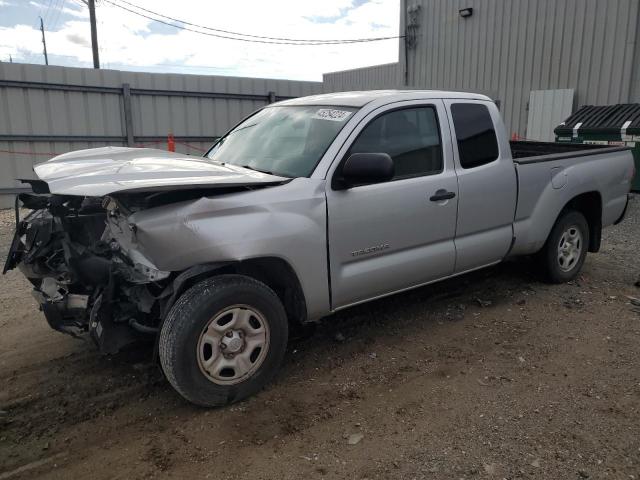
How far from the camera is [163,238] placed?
2861mm

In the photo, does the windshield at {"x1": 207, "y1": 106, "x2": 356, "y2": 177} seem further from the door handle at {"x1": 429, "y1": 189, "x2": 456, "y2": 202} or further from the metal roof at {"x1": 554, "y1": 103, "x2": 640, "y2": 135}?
the metal roof at {"x1": 554, "y1": 103, "x2": 640, "y2": 135}

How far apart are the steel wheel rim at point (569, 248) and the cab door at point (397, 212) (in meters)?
1.74

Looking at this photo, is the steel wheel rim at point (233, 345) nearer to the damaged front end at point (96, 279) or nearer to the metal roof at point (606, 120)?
the damaged front end at point (96, 279)

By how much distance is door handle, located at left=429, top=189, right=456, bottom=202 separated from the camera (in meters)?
3.97

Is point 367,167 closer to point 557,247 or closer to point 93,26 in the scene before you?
point 557,247

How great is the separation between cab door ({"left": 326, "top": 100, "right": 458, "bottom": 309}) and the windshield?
0.21 meters

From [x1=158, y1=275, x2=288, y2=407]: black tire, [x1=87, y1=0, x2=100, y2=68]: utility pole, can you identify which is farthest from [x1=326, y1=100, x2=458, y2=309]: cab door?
[x1=87, y1=0, x2=100, y2=68]: utility pole

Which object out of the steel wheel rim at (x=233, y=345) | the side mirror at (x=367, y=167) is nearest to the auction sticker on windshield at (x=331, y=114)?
the side mirror at (x=367, y=167)

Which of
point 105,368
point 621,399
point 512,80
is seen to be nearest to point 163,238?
point 105,368

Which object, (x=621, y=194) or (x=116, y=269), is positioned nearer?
(x=116, y=269)

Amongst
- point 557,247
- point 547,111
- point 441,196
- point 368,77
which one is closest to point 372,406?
point 441,196

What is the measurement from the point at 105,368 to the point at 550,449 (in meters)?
2.86

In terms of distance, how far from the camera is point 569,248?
5.41m

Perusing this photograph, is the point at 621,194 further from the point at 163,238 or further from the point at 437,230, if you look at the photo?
the point at 163,238
